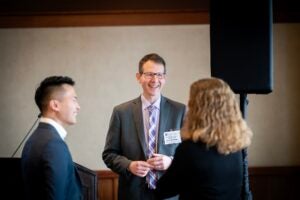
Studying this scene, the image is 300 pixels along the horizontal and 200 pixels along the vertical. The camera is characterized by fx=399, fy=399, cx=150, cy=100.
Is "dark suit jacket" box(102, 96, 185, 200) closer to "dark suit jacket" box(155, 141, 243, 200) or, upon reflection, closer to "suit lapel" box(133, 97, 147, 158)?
"suit lapel" box(133, 97, 147, 158)

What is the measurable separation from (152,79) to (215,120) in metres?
0.82

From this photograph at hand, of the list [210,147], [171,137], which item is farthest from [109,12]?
[210,147]

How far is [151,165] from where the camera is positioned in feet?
7.23

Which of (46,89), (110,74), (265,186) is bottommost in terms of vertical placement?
(265,186)

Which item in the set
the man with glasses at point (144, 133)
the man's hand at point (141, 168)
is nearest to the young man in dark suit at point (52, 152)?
the man's hand at point (141, 168)

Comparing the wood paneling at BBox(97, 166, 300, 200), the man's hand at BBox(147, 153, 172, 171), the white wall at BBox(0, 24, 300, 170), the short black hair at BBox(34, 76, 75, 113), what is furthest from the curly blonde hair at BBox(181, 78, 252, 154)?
the wood paneling at BBox(97, 166, 300, 200)

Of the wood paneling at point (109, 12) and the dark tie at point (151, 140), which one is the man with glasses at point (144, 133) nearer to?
the dark tie at point (151, 140)

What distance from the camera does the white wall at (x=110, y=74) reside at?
13.0 feet

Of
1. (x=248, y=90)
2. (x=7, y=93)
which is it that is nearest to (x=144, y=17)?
(x=7, y=93)

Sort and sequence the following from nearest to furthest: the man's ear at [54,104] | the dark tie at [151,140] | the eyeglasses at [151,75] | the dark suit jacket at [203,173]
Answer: the dark suit jacket at [203,173]
the man's ear at [54,104]
the dark tie at [151,140]
the eyeglasses at [151,75]

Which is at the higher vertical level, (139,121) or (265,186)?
(139,121)

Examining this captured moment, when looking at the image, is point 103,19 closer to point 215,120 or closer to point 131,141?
point 131,141

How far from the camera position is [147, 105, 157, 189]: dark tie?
2303 mm

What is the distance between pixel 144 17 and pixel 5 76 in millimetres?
1504
